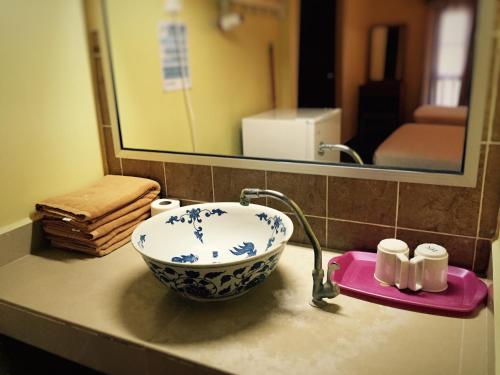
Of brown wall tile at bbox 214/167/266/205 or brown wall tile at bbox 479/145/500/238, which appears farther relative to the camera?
brown wall tile at bbox 214/167/266/205

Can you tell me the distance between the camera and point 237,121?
158 cm

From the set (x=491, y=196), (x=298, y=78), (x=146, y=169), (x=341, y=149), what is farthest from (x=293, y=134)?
(x=491, y=196)

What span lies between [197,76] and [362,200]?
92cm

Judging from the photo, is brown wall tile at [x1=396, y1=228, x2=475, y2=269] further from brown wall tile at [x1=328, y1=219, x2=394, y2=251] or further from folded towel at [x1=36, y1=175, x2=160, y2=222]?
folded towel at [x1=36, y1=175, x2=160, y2=222]

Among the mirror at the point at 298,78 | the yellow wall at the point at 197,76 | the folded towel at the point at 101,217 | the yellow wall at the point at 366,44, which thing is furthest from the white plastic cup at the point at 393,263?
the folded towel at the point at 101,217

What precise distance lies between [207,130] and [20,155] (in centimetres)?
66

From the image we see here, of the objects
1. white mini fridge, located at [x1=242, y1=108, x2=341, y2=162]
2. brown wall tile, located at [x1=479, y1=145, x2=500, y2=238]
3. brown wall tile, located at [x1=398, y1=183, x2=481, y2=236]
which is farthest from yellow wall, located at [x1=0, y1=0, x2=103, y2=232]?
brown wall tile, located at [x1=479, y1=145, x2=500, y2=238]

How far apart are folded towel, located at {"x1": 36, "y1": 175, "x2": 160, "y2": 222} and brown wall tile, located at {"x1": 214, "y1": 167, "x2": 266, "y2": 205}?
0.24m

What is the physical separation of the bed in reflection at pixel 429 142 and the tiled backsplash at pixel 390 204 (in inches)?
2.6

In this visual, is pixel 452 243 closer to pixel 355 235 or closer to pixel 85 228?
pixel 355 235

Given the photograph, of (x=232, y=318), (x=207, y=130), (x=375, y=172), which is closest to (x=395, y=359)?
(x=232, y=318)

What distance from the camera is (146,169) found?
149cm

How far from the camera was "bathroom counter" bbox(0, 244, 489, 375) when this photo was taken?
80cm

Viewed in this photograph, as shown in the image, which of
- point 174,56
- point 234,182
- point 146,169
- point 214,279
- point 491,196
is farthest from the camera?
point 174,56
